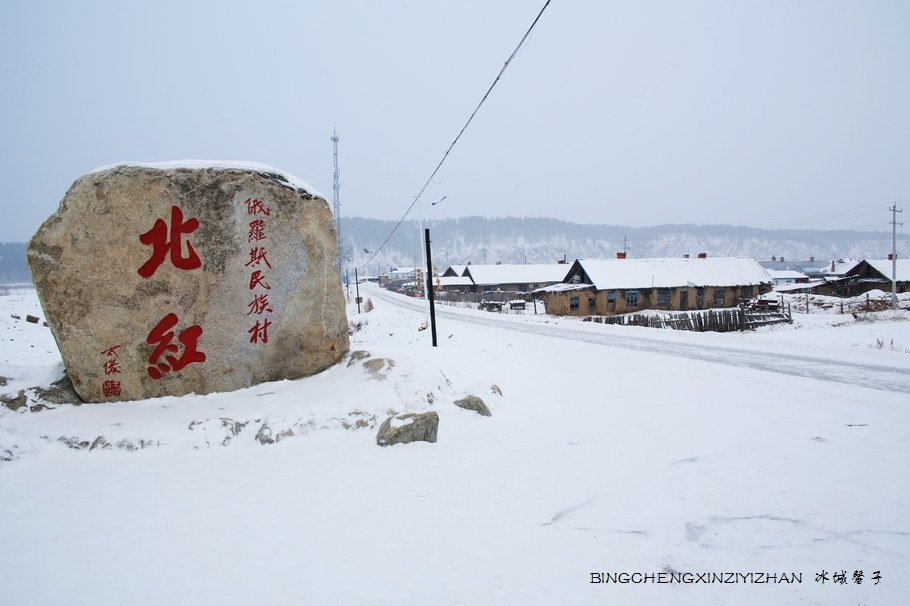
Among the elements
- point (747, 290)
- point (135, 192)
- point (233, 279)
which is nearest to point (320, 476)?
point (233, 279)

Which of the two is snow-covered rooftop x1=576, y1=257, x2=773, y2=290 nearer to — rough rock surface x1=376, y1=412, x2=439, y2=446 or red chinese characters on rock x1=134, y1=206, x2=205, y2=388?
rough rock surface x1=376, y1=412, x2=439, y2=446

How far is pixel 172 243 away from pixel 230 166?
1484 mm

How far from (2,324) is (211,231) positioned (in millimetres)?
18989

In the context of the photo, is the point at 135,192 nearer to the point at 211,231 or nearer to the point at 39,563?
the point at 211,231

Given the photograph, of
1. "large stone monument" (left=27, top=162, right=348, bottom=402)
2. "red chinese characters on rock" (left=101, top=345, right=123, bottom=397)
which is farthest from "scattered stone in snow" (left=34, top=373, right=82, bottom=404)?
"red chinese characters on rock" (left=101, top=345, right=123, bottom=397)

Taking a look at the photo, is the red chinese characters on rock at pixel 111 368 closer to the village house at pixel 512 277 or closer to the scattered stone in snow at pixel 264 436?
the scattered stone in snow at pixel 264 436

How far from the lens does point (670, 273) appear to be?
3981 cm

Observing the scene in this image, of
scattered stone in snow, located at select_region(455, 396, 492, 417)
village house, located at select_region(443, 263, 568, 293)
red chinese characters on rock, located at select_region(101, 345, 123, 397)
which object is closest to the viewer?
red chinese characters on rock, located at select_region(101, 345, 123, 397)

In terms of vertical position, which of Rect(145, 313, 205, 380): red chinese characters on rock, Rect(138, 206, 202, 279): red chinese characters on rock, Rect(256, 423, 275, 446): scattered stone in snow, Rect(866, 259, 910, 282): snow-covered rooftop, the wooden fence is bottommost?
the wooden fence

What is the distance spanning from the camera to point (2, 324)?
19.2 meters

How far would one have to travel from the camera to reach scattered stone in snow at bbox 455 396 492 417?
7137 millimetres

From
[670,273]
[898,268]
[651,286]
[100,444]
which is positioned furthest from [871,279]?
[100,444]

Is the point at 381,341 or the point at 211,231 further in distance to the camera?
the point at 381,341

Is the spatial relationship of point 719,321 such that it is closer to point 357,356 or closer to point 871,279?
point 357,356
